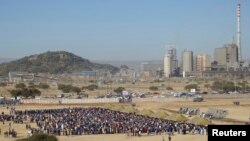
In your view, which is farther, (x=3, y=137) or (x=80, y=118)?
(x=80, y=118)

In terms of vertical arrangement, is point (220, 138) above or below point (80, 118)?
above

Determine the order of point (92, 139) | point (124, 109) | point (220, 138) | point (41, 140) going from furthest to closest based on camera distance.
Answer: point (124, 109)
point (92, 139)
point (41, 140)
point (220, 138)

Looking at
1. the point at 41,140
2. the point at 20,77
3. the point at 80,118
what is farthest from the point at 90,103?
the point at 20,77

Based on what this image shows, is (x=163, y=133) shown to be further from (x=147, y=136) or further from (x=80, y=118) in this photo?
(x=80, y=118)

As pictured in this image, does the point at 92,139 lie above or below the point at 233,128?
below

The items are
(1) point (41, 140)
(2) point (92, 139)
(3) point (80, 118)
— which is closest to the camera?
(1) point (41, 140)

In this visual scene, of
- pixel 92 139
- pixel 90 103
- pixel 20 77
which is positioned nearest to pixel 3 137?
pixel 92 139

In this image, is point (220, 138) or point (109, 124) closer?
point (220, 138)

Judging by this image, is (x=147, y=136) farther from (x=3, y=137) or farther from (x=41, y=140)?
(x=3, y=137)

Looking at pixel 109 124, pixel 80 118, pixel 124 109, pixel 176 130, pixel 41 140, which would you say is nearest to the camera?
pixel 41 140
